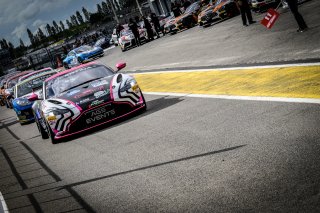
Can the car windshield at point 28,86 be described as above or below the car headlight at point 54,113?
above

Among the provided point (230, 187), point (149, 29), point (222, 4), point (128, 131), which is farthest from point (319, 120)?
point (149, 29)

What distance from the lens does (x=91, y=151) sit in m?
7.18

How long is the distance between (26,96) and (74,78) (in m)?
6.03

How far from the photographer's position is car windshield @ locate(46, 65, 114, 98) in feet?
30.9

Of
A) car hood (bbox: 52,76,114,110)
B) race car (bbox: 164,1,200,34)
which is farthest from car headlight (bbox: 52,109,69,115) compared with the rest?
race car (bbox: 164,1,200,34)

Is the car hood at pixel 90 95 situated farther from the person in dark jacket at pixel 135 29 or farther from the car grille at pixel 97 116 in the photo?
the person in dark jacket at pixel 135 29

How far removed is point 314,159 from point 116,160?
293 cm

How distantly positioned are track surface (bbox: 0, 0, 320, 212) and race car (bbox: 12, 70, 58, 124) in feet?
15.7

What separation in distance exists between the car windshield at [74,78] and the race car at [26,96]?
4719 millimetres

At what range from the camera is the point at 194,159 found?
5039 mm

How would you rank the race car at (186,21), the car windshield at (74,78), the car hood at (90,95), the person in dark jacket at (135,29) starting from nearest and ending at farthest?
the car hood at (90,95) → the car windshield at (74,78) → the race car at (186,21) → the person in dark jacket at (135,29)

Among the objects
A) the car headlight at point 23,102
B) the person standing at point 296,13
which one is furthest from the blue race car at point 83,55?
the person standing at point 296,13

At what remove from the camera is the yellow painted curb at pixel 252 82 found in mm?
6859

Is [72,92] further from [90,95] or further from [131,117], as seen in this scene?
[131,117]
